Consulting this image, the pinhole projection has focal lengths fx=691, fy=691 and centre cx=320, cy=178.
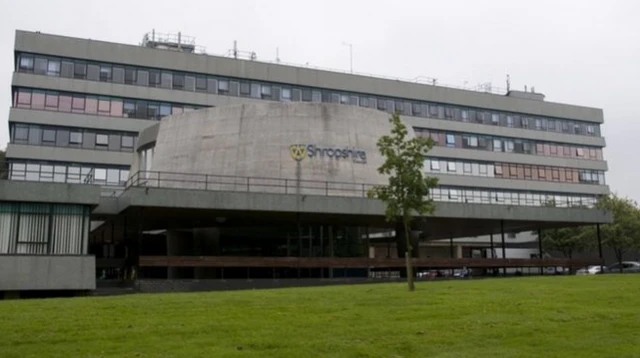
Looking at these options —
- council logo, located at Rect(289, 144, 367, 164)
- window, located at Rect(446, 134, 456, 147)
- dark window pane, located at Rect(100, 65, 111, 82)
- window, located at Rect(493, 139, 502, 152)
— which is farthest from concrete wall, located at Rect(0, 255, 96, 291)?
window, located at Rect(493, 139, 502, 152)

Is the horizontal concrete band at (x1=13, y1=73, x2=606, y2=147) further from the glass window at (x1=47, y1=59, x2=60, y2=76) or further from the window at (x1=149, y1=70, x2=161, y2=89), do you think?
the window at (x1=149, y1=70, x2=161, y2=89)

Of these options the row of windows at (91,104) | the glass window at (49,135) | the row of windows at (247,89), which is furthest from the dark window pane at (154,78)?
the glass window at (49,135)

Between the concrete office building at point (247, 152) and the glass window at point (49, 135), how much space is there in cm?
13

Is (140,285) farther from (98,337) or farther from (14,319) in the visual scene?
(98,337)

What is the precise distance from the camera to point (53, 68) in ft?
206

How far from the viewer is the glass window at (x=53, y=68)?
6275 centimetres

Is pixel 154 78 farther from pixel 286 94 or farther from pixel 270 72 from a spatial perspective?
pixel 286 94

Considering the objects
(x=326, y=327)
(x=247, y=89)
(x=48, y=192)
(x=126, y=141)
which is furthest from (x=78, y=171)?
(x=326, y=327)

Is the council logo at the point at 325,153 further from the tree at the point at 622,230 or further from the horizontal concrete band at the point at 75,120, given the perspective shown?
the tree at the point at 622,230

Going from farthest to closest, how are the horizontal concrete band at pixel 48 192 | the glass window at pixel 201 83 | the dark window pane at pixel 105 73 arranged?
the glass window at pixel 201 83
the dark window pane at pixel 105 73
the horizontal concrete band at pixel 48 192

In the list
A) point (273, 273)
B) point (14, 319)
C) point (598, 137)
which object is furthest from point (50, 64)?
point (598, 137)

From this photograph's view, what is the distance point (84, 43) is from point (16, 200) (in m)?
39.3

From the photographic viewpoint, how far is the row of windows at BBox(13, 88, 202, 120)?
2438 inches

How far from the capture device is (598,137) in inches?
3745
